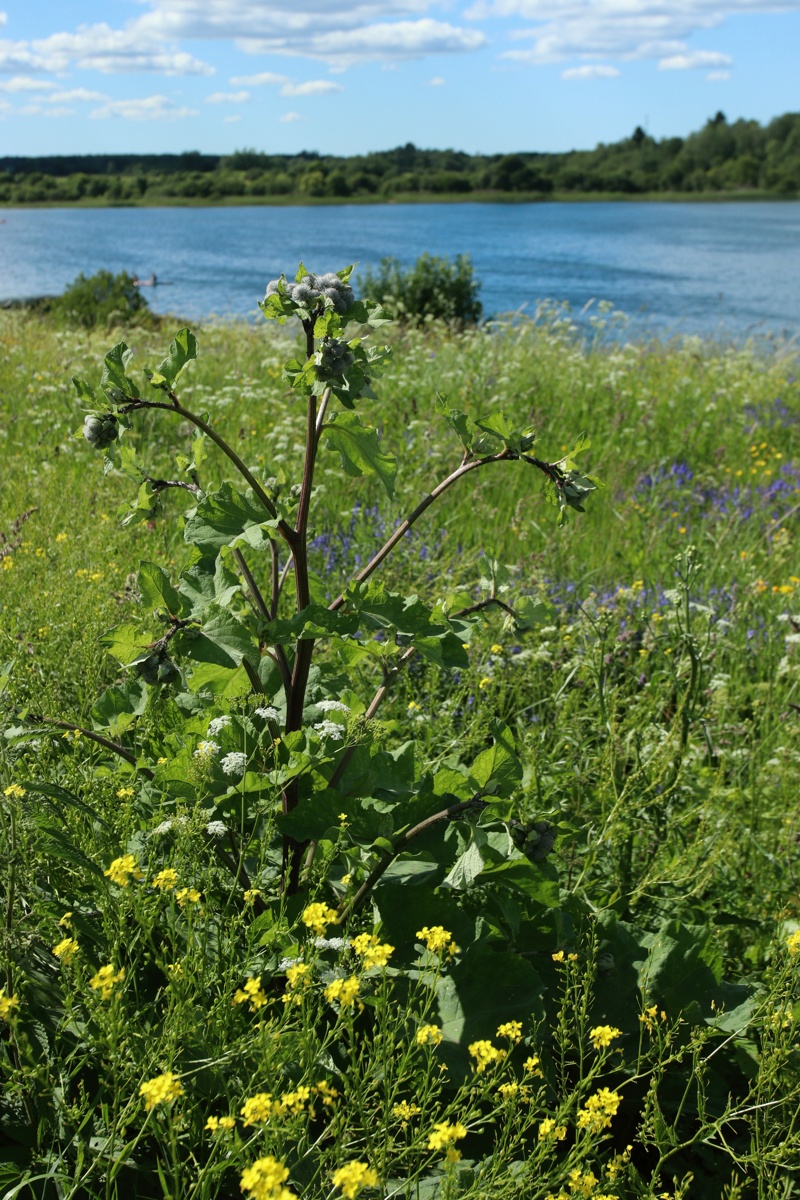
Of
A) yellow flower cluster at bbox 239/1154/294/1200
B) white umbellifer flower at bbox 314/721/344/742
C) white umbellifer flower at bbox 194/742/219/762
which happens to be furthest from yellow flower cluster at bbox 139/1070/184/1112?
white umbellifer flower at bbox 314/721/344/742

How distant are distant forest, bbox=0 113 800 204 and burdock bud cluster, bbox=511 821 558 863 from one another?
8883 centimetres

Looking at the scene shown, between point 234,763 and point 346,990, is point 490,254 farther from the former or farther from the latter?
point 346,990

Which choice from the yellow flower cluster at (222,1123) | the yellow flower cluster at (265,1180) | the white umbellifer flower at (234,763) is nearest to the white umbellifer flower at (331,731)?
the white umbellifer flower at (234,763)

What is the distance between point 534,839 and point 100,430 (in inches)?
42.9

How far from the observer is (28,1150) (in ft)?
4.85

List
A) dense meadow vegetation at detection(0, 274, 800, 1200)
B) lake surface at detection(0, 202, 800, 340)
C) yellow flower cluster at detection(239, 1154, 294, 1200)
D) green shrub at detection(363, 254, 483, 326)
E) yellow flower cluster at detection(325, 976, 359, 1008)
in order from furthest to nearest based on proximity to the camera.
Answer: lake surface at detection(0, 202, 800, 340) < green shrub at detection(363, 254, 483, 326) < dense meadow vegetation at detection(0, 274, 800, 1200) < yellow flower cluster at detection(325, 976, 359, 1008) < yellow flower cluster at detection(239, 1154, 294, 1200)

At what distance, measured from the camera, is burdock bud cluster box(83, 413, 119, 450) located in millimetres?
1693

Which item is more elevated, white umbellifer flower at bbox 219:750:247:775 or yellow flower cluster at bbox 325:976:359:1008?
white umbellifer flower at bbox 219:750:247:775

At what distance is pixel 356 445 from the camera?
1.78 metres

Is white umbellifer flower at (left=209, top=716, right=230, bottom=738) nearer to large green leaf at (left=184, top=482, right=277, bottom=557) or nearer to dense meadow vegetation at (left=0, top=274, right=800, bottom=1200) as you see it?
dense meadow vegetation at (left=0, top=274, right=800, bottom=1200)

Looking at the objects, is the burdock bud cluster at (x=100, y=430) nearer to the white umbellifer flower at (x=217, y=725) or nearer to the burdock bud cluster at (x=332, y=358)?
the burdock bud cluster at (x=332, y=358)

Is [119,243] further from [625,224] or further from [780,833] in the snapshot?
[780,833]

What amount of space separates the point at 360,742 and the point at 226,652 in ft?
1.09

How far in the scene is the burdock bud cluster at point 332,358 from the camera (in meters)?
1.58
